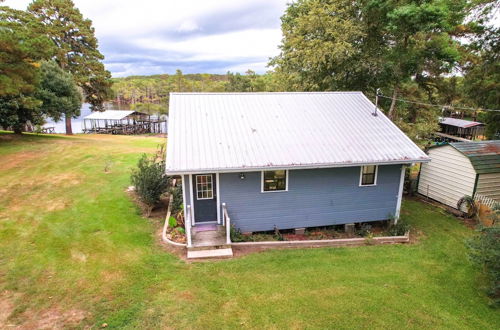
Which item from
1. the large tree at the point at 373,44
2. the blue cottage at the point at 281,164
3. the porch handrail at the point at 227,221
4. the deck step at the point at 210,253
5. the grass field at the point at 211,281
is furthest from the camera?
the large tree at the point at 373,44

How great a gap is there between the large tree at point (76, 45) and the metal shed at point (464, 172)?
95.5ft

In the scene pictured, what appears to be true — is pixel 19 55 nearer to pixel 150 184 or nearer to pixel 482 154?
pixel 150 184

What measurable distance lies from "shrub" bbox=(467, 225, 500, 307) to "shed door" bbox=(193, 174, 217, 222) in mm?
6971

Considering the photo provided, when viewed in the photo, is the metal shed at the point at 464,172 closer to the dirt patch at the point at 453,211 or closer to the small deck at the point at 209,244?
the dirt patch at the point at 453,211

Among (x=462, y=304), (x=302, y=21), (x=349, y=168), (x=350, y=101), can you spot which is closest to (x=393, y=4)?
(x=302, y=21)

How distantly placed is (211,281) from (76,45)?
3489 cm

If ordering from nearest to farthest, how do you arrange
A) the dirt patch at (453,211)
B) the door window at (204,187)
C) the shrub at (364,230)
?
1. the door window at (204,187)
2. the shrub at (364,230)
3. the dirt patch at (453,211)

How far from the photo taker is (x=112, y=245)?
898cm

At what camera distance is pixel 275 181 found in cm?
974

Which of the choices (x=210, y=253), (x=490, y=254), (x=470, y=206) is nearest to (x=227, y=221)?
(x=210, y=253)

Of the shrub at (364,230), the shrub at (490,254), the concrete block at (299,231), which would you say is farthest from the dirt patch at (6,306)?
the shrub at (490,254)

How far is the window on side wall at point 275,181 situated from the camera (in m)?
9.64

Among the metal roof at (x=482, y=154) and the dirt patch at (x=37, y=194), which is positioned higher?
the metal roof at (x=482, y=154)

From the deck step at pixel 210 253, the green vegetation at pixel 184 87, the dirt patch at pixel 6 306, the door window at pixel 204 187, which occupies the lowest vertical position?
the deck step at pixel 210 253
